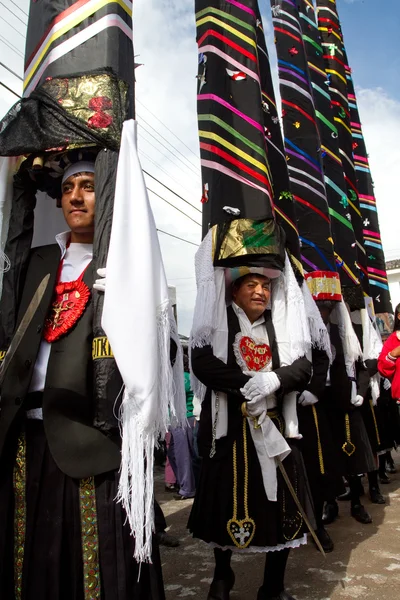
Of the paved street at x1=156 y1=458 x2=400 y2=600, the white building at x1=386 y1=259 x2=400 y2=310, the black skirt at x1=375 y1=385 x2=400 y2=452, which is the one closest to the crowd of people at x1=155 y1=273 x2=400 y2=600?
the paved street at x1=156 y1=458 x2=400 y2=600

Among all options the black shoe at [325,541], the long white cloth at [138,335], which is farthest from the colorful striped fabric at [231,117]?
the black shoe at [325,541]

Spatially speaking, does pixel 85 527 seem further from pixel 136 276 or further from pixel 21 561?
pixel 136 276

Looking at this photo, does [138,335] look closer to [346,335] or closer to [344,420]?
[346,335]

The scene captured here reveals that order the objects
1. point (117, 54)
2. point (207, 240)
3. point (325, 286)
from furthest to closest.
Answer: point (325, 286), point (207, 240), point (117, 54)

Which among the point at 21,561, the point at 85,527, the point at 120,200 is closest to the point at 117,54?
the point at 120,200

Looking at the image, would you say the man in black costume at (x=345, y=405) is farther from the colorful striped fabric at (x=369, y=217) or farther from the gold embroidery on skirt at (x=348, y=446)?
the colorful striped fabric at (x=369, y=217)

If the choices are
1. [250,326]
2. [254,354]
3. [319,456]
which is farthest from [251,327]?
[319,456]

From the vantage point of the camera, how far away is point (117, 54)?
2.18 m

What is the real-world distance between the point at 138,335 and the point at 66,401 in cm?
35

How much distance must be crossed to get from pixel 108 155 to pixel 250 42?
2381mm

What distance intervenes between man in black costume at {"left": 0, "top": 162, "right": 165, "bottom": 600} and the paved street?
5.53 feet

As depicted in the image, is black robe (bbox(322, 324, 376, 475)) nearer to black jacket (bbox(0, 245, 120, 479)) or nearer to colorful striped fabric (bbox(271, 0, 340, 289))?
colorful striped fabric (bbox(271, 0, 340, 289))

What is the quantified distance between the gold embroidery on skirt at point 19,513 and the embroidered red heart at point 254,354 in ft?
5.00

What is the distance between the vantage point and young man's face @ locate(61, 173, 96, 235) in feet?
6.96
